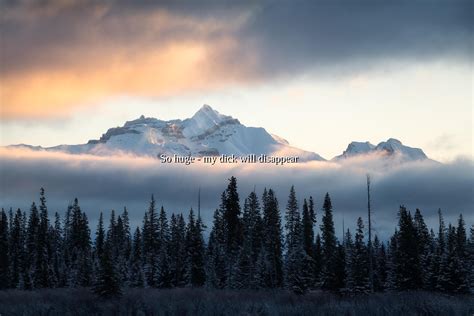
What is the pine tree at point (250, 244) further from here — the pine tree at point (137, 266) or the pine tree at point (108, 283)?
the pine tree at point (108, 283)

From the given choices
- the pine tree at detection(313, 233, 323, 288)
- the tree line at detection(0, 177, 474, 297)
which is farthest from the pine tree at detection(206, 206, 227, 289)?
the pine tree at detection(313, 233, 323, 288)

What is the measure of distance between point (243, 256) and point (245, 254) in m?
0.63

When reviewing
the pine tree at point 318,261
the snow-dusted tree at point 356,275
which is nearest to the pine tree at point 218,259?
the pine tree at point 318,261

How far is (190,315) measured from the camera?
24.5 m

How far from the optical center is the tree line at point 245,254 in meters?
57.6

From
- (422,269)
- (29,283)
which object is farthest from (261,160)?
(29,283)

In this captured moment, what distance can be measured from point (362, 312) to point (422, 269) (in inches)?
1411

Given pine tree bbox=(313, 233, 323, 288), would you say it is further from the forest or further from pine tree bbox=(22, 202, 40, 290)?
pine tree bbox=(22, 202, 40, 290)

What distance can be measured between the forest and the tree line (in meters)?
0.13

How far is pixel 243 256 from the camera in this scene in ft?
240

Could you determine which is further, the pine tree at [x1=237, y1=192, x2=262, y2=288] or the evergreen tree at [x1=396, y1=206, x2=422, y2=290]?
the pine tree at [x1=237, y1=192, x2=262, y2=288]

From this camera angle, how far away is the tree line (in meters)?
57.6

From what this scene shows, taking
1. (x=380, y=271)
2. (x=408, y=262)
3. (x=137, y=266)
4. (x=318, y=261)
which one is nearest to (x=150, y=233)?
(x=137, y=266)

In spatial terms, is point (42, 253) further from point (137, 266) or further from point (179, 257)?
point (179, 257)
